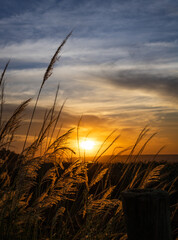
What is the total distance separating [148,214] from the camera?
1743 millimetres

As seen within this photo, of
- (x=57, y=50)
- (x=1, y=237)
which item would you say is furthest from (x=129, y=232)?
(x=57, y=50)

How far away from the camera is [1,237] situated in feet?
8.41

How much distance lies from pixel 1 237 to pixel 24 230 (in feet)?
0.71

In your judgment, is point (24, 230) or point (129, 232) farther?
point (24, 230)

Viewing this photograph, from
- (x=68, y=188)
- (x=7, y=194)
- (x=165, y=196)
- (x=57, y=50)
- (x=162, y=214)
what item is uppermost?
(x=57, y=50)

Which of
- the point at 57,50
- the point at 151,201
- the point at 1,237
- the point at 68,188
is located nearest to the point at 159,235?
the point at 151,201

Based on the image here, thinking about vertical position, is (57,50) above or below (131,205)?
above

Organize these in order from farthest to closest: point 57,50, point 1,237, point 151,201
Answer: point 57,50
point 1,237
point 151,201

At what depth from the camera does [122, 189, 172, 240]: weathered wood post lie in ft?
5.72

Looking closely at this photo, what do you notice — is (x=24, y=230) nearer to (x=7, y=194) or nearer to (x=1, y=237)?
(x=1, y=237)

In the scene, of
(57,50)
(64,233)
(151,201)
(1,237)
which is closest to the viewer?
(151,201)

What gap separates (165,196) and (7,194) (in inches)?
67.3

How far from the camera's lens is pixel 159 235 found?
1752 millimetres

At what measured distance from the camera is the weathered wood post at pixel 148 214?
1744 millimetres
